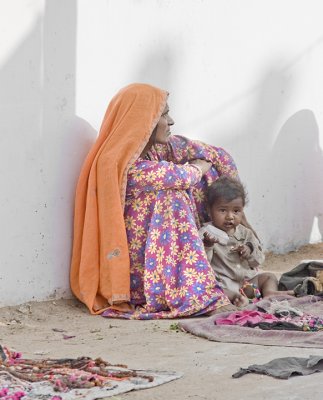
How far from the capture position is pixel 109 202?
6480mm

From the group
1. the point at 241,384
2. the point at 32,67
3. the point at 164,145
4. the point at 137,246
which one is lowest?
the point at 241,384

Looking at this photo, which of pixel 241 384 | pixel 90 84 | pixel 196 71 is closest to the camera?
pixel 241 384

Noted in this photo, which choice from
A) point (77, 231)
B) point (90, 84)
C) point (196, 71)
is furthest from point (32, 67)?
point (196, 71)

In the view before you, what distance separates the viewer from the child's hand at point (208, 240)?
260 inches

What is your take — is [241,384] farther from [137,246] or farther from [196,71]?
[196,71]

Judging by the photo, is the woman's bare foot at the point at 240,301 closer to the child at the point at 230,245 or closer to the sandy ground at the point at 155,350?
the child at the point at 230,245

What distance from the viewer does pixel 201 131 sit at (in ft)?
26.1

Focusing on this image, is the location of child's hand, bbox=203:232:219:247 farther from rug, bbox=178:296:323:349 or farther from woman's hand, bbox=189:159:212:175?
rug, bbox=178:296:323:349

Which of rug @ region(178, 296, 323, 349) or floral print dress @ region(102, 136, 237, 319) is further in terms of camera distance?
floral print dress @ region(102, 136, 237, 319)

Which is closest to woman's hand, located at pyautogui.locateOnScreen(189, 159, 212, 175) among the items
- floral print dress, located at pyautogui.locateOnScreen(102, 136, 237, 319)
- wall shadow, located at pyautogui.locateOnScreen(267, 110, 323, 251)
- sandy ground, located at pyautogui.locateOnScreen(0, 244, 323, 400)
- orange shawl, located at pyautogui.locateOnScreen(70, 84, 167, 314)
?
floral print dress, located at pyautogui.locateOnScreen(102, 136, 237, 319)

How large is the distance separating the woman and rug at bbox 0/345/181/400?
160 centimetres

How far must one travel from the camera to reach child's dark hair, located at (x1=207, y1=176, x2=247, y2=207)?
674cm

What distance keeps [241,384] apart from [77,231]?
239cm


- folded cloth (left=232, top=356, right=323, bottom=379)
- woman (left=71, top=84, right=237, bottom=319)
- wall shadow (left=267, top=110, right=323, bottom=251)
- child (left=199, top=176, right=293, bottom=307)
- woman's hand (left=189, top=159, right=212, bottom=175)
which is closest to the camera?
folded cloth (left=232, top=356, right=323, bottom=379)
